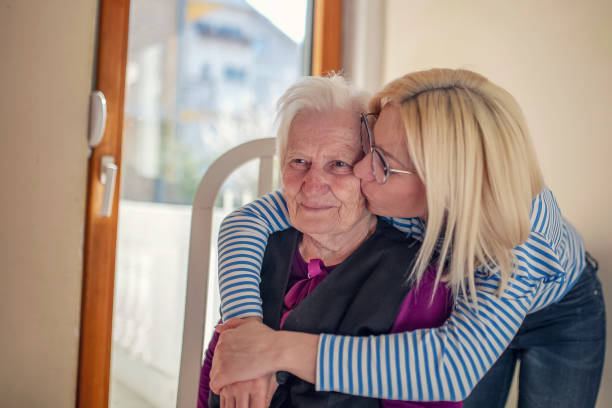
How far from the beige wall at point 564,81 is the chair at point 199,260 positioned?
81 centimetres

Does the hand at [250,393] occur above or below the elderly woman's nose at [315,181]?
below

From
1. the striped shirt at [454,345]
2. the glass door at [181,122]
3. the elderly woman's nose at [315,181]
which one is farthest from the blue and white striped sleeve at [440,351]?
the glass door at [181,122]

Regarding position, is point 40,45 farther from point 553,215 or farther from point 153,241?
point 553,215

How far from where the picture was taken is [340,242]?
1.05 metres

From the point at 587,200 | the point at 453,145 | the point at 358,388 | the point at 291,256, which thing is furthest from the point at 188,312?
the point at 587,200

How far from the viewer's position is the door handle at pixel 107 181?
142 cm

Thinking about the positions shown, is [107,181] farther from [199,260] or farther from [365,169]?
[365,169]

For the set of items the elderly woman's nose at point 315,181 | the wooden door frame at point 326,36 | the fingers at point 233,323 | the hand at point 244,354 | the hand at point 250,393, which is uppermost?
the wooden door frame at point 326,36

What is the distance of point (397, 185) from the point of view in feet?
2.92

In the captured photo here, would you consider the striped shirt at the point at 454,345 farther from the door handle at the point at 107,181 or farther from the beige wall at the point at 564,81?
the door handle at the point at 107,181

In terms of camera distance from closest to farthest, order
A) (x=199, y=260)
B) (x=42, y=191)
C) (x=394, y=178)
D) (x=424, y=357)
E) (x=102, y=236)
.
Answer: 1. (x=424, y=357)
2. (x=394, y=178)
3. (x=199, y=260)
4. (x=42, y=191)
5. (x=102, y=236)

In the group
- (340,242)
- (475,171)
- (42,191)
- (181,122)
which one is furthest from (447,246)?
(181,122)

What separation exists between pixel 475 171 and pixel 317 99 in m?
0.41

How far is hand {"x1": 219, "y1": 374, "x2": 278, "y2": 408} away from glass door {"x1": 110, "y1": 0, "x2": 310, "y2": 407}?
1.28 m
